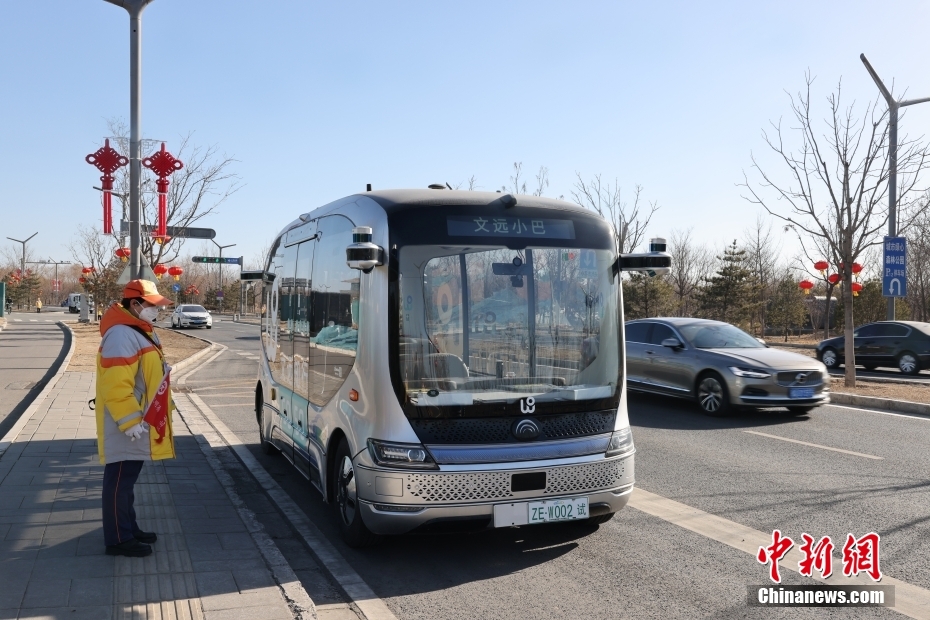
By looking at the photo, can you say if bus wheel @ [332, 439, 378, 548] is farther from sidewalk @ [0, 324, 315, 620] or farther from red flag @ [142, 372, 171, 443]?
red flag @ [142, 372, 171, 443]

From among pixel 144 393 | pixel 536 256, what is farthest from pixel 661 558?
pixel 144 393

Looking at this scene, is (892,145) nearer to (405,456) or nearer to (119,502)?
(405,456)

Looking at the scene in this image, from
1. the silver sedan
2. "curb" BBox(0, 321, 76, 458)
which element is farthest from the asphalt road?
"curb" BBox(0, 321, 76, 458)

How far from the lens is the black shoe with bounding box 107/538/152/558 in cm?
521

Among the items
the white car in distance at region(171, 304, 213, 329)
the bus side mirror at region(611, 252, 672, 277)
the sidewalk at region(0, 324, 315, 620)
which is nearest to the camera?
the sidewalk at region(0, 324, 315, 620)

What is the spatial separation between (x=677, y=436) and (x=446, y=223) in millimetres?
6124

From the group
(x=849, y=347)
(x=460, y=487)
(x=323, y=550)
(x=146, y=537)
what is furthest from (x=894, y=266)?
(x=146, y=537)

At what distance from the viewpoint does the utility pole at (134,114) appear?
11.9 metres

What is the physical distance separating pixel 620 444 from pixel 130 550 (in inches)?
134

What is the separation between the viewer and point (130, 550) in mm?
5203

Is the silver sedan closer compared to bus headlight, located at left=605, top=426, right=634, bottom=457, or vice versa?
bus headlight, located at left=605, top=426, right=634, bottom=457

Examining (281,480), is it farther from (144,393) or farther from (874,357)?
(874,357)

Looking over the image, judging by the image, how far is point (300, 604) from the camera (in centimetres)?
454

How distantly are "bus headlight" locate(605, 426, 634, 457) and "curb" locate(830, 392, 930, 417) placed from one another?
29.0ft
